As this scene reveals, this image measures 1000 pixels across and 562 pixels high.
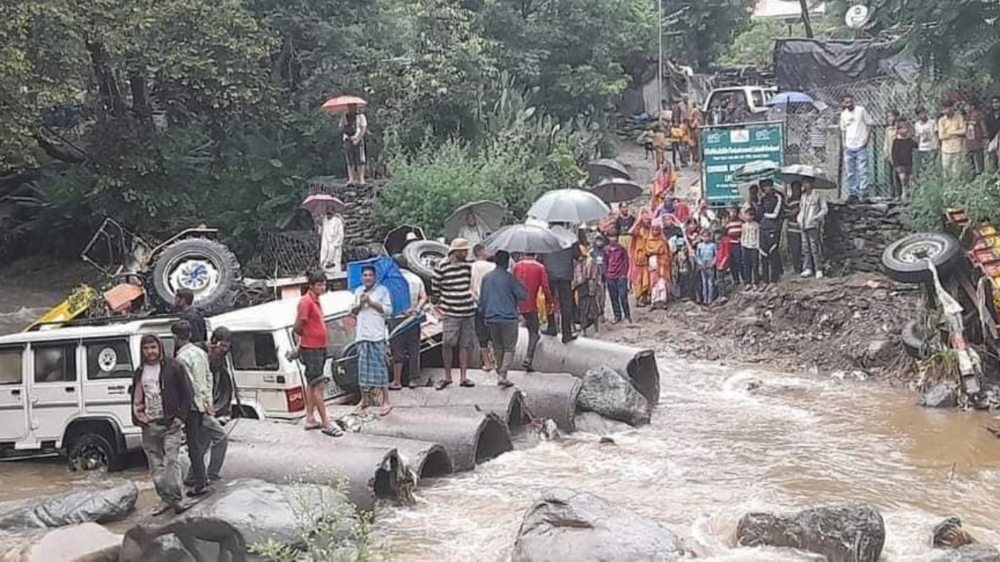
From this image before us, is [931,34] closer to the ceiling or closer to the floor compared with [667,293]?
closer to the ceiling

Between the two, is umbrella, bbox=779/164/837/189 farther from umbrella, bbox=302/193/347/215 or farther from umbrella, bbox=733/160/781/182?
umbrella, bbox=302/193/347/215

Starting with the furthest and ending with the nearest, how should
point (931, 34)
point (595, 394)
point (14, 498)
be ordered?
1. point (931, 34)
2. point (595, 394)
3. point (14, 498)

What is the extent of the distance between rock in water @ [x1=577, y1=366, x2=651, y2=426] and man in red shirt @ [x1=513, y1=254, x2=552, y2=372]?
0.90m

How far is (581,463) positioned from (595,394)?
1.48 meters

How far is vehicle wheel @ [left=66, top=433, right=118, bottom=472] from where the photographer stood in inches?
474

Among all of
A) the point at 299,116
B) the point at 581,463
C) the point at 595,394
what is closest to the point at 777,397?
the point at 595,394

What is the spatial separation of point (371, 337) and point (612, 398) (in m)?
3.09

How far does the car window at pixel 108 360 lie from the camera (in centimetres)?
1195

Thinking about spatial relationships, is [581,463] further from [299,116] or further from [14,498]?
[299,116]

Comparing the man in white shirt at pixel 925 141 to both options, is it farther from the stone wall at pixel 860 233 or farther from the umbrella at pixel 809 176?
the umbrella at pixel 809 176

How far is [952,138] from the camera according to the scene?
1625 centimetres

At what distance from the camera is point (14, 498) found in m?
11.5

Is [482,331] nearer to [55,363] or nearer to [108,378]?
[108,378]

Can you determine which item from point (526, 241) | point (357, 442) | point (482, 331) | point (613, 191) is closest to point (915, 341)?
point (526, 241)
